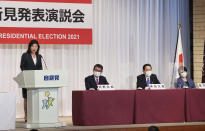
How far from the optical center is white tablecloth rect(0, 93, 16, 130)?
5789 mm

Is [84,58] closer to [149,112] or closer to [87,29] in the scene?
[87,29]

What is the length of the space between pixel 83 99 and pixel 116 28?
118 inches

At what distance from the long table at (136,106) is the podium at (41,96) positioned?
0.46 m

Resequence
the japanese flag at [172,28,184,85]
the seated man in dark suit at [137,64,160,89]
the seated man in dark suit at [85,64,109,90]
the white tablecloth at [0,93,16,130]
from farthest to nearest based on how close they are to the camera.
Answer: the japanese flag at [172,28,184,85], the seated man in dark suit at [137,64,160,89], the seated man in dark suit at [85,64,109,90], the white tablecloth at [0,93,16,130]

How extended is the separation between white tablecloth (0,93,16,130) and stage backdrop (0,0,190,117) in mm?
2215

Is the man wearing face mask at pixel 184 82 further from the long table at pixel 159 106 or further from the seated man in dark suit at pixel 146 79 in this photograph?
the long table at pixel 159 106

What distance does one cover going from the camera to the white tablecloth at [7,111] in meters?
5.79

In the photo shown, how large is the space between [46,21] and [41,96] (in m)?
2.53

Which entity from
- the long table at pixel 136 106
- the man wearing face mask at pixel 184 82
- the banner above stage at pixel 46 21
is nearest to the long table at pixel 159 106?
the long table at pixel 136 106

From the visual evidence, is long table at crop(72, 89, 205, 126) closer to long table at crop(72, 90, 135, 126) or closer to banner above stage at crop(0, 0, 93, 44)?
long table at crop(72, 90, 135, 126)

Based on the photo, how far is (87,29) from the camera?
8180 mm

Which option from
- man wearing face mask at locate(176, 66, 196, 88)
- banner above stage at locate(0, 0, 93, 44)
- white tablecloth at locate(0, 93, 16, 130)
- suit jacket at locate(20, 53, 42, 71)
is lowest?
white tablecloth at locate(0, 93, 16, 130)

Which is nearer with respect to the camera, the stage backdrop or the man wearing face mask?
the man wearing face mask

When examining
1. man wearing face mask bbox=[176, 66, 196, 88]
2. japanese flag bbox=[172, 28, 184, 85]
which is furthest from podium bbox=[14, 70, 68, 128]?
japanese flag bbox=[172, 28, 184, 85]
